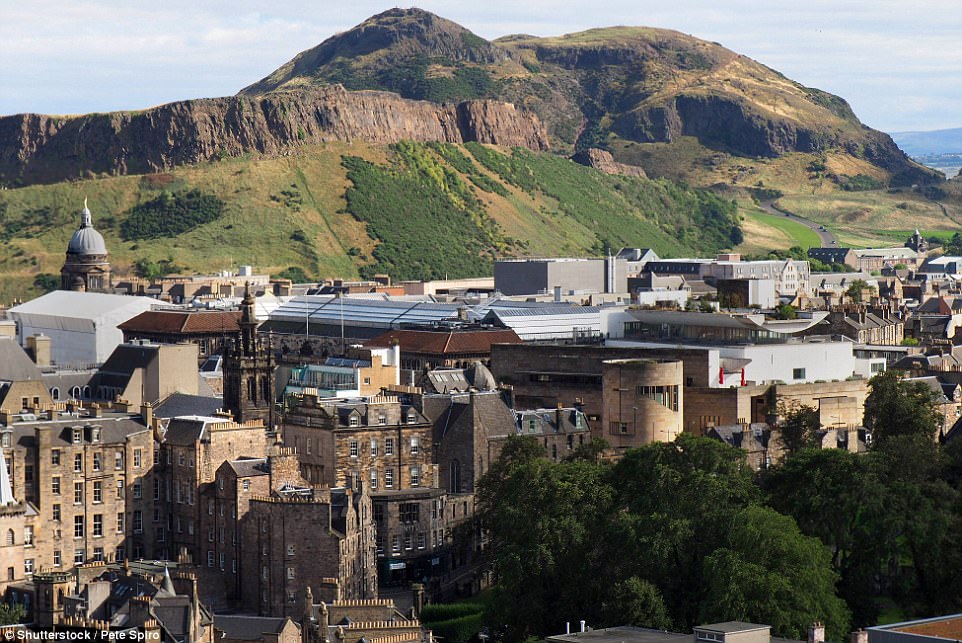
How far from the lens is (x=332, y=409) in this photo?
412 ft

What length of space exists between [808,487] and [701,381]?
30894mm

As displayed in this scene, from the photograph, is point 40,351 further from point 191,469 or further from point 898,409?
point 898,409

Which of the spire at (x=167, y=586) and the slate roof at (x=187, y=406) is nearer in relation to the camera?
the spire at (x=167, y=586)

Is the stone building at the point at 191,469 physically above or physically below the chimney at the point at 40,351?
below

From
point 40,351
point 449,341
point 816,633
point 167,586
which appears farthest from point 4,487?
point 40,351

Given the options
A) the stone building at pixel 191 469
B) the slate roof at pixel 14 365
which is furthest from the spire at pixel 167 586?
the slate roof at pixel 14 365

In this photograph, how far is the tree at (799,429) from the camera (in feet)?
428

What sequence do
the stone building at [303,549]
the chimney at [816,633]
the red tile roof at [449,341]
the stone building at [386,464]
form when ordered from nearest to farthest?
1. the chimney at [816,633]
2. the stone building at [303,549]
3. the stone building at [386,464]
4. the red tile roof at [449,341]

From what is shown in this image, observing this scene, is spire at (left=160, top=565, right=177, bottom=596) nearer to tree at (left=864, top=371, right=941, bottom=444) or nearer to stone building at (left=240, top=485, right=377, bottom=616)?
stone building at (left=240, top=485, right=377, bottom=616)

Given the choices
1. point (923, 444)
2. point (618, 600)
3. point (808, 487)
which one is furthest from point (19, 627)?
point (923, 444)

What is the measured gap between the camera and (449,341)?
530 feet

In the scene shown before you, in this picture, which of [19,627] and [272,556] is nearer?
[19,627]

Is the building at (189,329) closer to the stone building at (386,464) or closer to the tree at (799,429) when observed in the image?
the stone building at (386,464)

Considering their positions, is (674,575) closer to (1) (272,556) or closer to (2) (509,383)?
(1) (272,556)
